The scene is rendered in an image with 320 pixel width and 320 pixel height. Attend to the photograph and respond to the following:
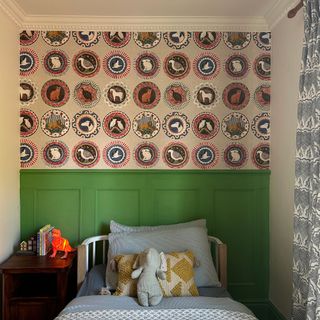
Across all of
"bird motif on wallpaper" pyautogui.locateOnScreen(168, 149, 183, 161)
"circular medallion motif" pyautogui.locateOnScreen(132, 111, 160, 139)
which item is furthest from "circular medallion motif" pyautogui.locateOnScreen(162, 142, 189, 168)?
"circular medallion motif" pyautogui.locateOnScreen(132, 111, 160, 139)

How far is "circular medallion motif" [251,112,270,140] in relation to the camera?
3.03 metres

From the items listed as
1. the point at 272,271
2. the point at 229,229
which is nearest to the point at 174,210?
the point at 229,229

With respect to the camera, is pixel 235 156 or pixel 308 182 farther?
pixel 235 156

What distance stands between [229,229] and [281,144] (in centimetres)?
80

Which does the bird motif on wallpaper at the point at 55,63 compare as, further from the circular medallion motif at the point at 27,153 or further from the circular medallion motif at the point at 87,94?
the circular medallion motif at the point at 27,153

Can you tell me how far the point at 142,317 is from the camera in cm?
202

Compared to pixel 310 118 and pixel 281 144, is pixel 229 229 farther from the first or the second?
pixel 310 118

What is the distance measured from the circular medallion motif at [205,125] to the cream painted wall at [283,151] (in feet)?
1.46

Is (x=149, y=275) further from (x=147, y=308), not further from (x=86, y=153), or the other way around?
(x=86, y=153)

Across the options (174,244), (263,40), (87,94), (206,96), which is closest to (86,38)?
(87,94)

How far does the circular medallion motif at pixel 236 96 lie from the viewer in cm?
303

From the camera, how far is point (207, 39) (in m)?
3.02

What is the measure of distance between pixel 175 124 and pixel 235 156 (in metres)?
0.53

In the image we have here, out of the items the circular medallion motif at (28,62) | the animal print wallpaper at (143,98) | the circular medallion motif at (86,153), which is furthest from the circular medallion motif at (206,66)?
the circular medallion motif at (28,62)
